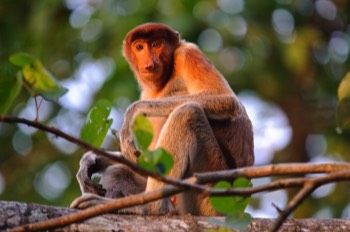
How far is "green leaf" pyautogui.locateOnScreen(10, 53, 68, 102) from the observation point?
3.18 m

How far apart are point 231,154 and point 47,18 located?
7155 mm

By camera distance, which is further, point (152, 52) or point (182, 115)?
point (152, 52)

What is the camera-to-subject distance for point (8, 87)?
3203 mm

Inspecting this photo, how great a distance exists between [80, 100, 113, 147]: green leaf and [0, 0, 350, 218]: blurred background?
7.40 meters

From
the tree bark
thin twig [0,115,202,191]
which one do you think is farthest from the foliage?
the tree bark

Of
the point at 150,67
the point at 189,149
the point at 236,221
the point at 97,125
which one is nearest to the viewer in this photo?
the point at 236,221

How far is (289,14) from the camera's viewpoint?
43.3 ft

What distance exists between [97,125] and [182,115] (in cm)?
210

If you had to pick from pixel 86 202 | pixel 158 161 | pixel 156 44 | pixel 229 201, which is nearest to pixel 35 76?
pixel 158 161

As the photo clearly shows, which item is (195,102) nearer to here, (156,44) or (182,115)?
(182,115)

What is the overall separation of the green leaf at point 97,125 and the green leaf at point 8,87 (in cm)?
43

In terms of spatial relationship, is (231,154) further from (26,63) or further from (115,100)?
(115,100)

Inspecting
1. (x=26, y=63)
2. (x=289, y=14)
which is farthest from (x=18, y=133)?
(x=26, y=63)

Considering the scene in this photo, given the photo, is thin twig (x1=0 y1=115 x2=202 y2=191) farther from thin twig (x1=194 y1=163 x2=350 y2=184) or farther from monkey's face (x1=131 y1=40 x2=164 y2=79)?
monkey's face (x1=131 y1=40 x2=164 y2=79)
